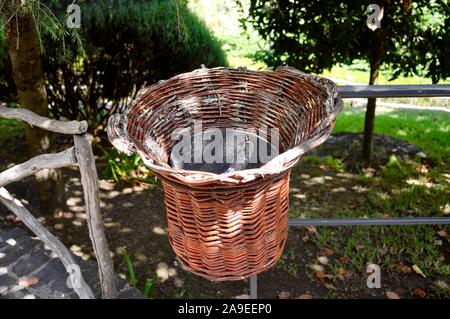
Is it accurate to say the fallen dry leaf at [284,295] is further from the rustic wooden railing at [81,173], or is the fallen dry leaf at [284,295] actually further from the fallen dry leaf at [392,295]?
the rustic wooden railing at [81,173]

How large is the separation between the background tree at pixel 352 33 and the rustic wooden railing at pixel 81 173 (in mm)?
2099

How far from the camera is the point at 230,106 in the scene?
4.82ft

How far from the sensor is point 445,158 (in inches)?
179

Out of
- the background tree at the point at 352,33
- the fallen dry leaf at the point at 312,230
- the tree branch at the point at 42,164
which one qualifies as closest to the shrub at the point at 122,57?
the background tree at the point at 352,33

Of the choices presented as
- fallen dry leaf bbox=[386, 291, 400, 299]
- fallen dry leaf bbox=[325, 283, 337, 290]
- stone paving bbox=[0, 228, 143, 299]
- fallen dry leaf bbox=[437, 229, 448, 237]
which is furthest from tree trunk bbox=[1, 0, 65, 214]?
fallen dry leaf bbox=[437, 229, 448, 237]

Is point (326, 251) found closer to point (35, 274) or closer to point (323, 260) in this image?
point (323, 260)

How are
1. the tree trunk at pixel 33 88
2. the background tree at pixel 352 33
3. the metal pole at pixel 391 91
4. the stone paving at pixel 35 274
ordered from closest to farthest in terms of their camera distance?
1. the metal pole at pixel 391 91
2. the stone paving at pixel 35 274
3. the tree trunk at pixel 33 88
4. the background tree at pixel 352 33

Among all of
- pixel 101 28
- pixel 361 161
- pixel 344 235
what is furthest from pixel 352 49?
pixel 101 28

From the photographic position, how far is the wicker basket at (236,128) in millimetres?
1050

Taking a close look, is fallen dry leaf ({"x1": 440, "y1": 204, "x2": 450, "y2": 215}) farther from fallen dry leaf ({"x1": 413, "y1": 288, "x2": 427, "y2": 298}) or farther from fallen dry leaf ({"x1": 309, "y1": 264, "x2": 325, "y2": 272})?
fallen dry leaf ({"x1": 309, "y1": 264, "x2": 325, "y2": 272})

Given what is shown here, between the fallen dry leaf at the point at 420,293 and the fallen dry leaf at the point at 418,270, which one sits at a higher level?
the fallen dry leaf at the point at 418,270

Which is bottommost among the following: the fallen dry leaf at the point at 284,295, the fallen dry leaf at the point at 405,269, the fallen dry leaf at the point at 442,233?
the fallen dry leaf at the point at 284,295

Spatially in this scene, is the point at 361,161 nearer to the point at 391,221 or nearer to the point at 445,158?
the point at 445,158

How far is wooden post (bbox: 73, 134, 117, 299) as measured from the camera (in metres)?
1.55
